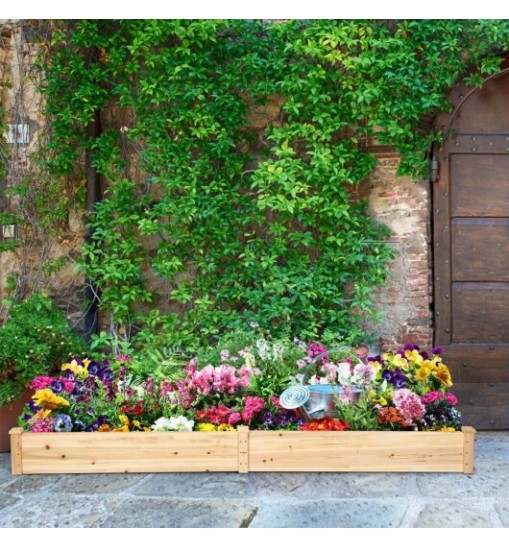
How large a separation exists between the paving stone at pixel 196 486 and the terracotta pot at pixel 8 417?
1268 millimetres

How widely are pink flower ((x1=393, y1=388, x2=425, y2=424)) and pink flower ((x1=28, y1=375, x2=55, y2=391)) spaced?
2176 mm

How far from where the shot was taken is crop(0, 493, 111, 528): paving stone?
→ 2.90 meters

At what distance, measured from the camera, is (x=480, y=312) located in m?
4.74

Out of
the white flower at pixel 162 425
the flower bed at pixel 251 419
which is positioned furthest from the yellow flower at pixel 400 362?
the white flower at pixel 162 425

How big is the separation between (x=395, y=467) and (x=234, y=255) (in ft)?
6.99

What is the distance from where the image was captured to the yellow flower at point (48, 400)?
363cm

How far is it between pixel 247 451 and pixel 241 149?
2.54 m

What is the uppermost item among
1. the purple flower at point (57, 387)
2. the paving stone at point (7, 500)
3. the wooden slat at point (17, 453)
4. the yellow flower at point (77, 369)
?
the yellow flower at point (77, 369)

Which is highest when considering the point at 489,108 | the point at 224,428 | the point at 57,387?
the point at 489,108

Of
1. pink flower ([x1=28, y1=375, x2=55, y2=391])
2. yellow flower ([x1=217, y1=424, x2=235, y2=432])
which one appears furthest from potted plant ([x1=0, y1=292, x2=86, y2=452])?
yellow flower ([x1=217, y1=424, x2=235, y2=432])

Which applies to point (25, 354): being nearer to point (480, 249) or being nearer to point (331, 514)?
point (331, 514)

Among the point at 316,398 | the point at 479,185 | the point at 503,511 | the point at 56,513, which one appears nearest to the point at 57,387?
the point at 56,513

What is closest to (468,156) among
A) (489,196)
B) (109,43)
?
(489,196)

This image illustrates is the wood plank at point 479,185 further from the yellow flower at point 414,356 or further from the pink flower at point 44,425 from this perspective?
the pink flower at point 44,425
